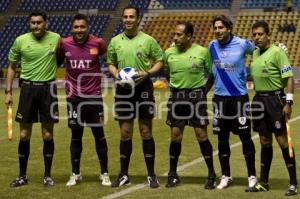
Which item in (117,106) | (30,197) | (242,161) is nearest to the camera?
(30,197)

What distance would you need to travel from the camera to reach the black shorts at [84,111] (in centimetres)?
805

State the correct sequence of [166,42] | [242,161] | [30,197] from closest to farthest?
[30,197] < [242,161] < [166,42]

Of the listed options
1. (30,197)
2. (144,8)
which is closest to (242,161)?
(30,197)

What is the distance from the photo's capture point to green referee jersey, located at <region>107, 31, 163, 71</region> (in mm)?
7887

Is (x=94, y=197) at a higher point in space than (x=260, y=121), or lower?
lower

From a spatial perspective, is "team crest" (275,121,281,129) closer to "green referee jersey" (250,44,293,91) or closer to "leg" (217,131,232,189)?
"green referee jersey" (250,44,293,91)

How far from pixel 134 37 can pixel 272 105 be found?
1.99m

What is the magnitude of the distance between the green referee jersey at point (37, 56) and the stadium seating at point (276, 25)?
27105 mm

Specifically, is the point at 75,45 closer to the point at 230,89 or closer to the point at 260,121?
the point at 230,89

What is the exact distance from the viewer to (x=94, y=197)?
7379mm

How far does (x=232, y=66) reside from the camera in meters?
7.70

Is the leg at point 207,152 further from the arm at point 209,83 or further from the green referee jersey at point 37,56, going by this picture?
the green referee jersey at point 37,56

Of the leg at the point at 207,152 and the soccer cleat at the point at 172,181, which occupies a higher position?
the leg at the point at 207,152

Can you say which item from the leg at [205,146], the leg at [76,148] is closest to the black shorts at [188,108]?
the leg at [205,146]
